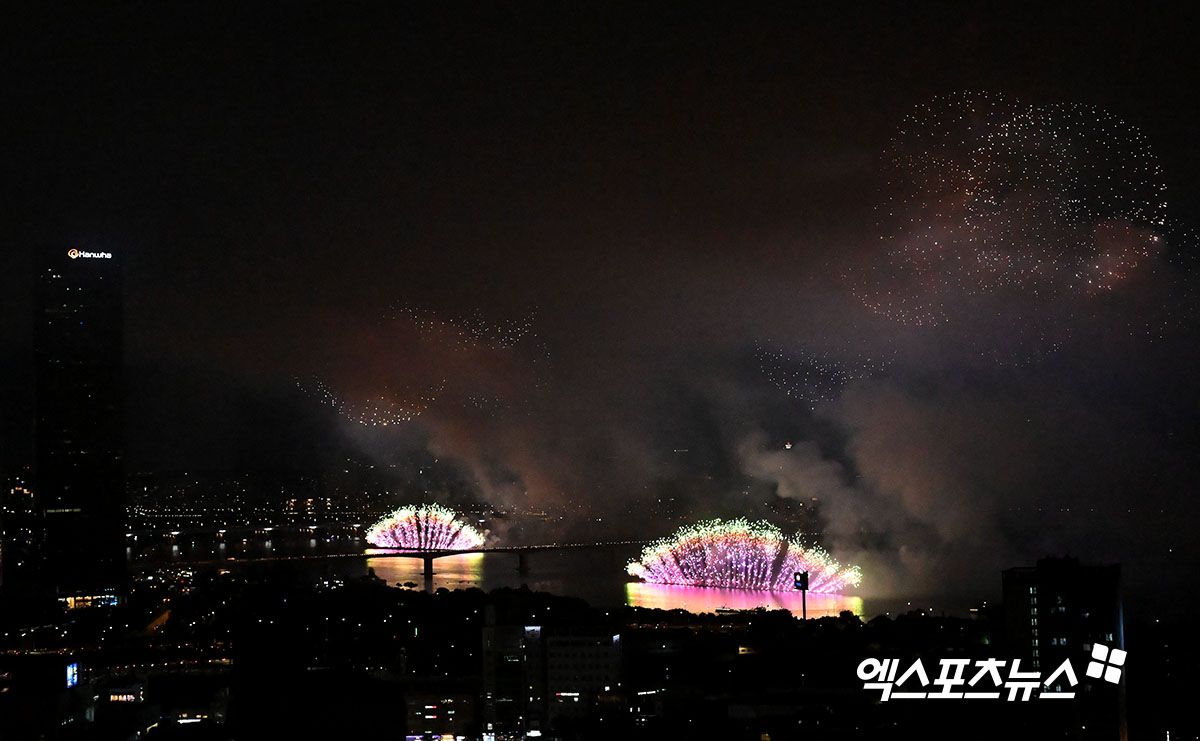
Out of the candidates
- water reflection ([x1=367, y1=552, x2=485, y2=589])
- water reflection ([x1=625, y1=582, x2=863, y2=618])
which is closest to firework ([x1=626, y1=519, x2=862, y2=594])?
water reflection ([x1=625, y1=582, x2=863, y2=618])

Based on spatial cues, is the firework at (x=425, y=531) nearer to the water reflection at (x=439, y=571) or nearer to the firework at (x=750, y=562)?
the water reflection at (x=439, y=571)

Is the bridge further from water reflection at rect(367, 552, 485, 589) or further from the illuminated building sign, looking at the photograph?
the illuminated building sign

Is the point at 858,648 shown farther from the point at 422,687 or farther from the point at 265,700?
the point at 265,700

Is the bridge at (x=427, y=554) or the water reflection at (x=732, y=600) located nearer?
the water reflection at (x=732, y=600)

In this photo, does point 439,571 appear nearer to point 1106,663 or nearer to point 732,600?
point 732,600

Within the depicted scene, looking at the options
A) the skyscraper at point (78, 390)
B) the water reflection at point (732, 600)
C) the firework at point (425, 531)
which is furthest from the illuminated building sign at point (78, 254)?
the water reflection at point (732, 600)

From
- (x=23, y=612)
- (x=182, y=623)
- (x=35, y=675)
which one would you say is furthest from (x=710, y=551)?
(x=35, y=675)

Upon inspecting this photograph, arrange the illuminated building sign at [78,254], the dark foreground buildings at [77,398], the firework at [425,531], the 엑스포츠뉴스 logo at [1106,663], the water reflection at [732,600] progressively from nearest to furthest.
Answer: the 엑스포츠뉴스 logo at [1106,663]
the water reflection at [732,600]
the dark foreground buildings at [77,398]
the illuminated building sign at [78,254]
the firework at [425,531]
